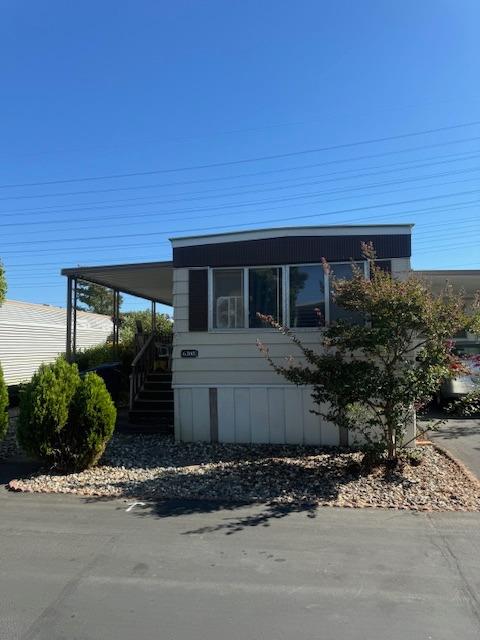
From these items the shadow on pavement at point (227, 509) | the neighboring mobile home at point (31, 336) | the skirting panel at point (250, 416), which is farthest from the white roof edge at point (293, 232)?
the neighboring mobile home at point (31, 336)

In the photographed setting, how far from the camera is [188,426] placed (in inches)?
365

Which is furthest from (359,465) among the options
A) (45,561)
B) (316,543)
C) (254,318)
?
(45,561)

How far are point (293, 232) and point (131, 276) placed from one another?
4282 millimetres

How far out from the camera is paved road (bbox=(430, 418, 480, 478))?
26.6 ft

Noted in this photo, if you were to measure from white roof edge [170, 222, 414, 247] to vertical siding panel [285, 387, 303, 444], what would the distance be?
2.56 metres

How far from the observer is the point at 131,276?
11.7 meters

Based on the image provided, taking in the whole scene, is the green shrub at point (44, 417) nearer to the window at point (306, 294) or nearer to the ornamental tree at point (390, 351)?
the ornamental tree at point (390, 351)

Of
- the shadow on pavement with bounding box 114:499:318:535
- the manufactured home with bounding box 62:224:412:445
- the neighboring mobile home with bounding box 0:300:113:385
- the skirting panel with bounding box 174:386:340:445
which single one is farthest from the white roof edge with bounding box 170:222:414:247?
the neighboring mobile home with bounding box 0:300:113:385

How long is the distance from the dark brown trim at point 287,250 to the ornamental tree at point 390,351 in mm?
1786

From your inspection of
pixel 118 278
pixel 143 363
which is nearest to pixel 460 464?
pixel 143 363

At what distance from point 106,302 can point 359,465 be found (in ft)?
152

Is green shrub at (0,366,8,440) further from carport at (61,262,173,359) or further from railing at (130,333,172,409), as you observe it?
carport at (61,262,173,359)

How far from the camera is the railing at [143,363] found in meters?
10.9

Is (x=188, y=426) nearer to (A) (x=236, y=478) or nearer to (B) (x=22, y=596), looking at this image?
(A) (x=236, y=478)
